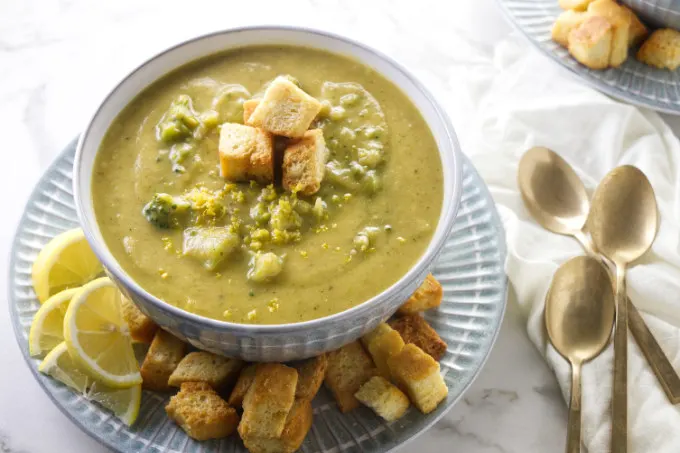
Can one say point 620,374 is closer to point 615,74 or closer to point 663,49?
point 615,74

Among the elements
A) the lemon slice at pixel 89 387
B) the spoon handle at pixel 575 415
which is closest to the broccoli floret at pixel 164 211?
the lemon slice at pixel 89 387

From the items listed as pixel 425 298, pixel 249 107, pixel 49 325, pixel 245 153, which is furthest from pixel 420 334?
pixel 49 325

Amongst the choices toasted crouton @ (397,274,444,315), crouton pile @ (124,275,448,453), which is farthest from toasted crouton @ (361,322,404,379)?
toasted crouton @ (397,274,444,315)

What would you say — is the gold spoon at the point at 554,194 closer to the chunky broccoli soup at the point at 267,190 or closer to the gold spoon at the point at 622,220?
the gold spoon at the point at 622,220

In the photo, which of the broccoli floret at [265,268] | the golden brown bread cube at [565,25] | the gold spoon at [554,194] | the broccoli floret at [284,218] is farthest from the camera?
the golden brown bread cube at [565,25]

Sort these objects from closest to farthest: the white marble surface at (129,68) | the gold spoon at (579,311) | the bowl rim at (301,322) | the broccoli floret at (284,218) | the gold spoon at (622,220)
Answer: the bowl rim at (301,322)
the broccoli floret at (284,218)
the white marble surface at (129,68)
the gold spoon at (579,311)
the gold spoon at (622,220)

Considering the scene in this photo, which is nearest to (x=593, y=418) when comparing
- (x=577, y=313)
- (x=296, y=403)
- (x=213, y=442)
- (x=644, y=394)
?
(x=644, y=394)
